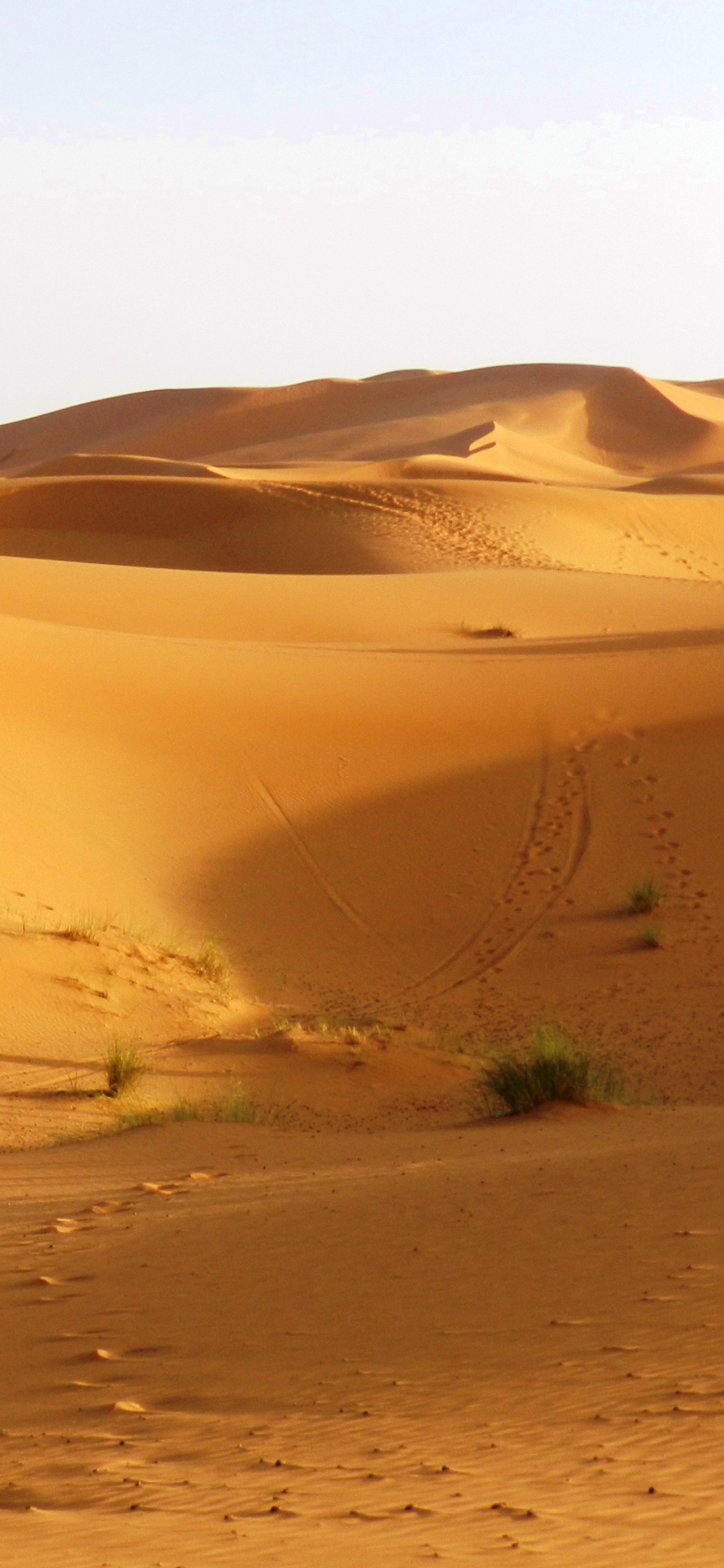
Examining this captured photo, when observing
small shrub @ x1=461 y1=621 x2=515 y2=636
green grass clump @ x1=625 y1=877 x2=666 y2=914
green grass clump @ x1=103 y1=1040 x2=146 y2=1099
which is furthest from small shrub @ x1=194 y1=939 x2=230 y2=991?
small shrub @ x1=461 y1=621 x2=515 y2=636

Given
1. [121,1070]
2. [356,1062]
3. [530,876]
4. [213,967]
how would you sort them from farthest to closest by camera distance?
[530,876] → [213,967] → [356,1062] → [121,1070]

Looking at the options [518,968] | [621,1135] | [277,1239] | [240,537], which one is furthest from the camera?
[240,537]

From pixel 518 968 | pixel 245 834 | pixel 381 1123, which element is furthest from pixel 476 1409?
pixel 245 834

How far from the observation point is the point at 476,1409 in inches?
173

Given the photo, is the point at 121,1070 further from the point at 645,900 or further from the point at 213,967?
the point at 645,900

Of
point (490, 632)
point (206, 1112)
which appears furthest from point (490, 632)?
point (206, 1112)

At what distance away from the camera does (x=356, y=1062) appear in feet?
34.1

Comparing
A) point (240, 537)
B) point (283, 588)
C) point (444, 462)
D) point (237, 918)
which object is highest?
point (444, 462)

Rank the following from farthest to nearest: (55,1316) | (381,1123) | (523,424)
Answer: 1. (523,424)
2. (381,1123)
3. (55,1316)

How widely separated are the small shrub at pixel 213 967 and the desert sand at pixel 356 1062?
3 centimetres

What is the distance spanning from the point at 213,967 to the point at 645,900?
3.74 meters

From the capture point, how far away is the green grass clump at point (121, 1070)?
30.5 feet

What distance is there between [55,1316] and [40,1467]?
54.5 inches

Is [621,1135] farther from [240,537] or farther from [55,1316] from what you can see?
[240,537]
